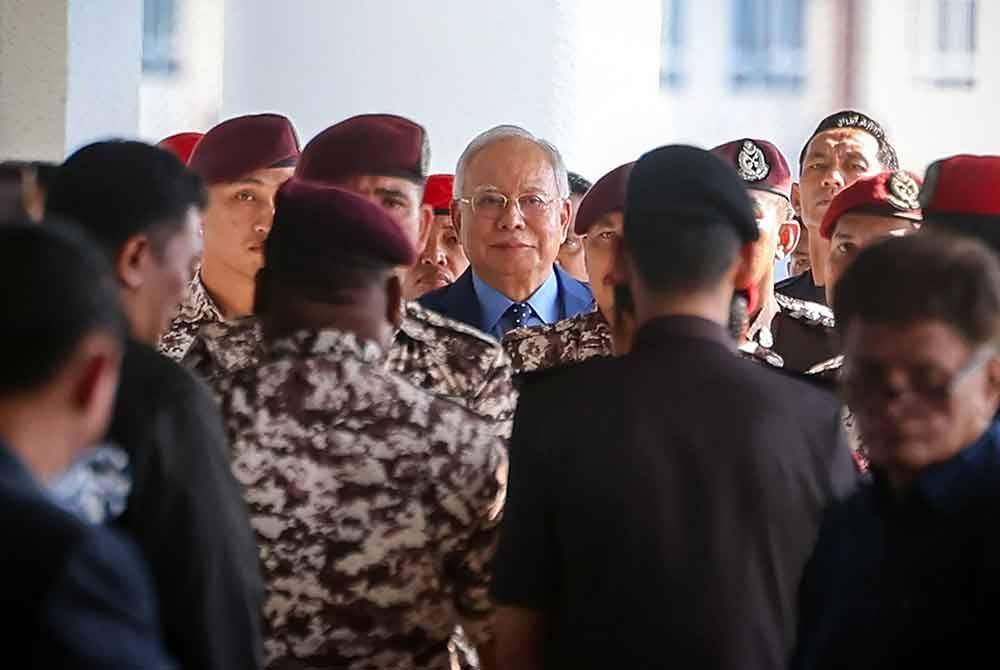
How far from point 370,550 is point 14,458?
3.15 feet

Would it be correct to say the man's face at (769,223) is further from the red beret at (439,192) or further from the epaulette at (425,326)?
the red beret at (439,192)

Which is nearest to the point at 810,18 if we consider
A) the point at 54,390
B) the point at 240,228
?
the point at 240,228

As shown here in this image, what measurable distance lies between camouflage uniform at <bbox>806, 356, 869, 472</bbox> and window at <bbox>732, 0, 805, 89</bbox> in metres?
9.53

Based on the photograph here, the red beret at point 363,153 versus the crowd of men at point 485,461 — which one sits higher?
the red beret at point 363,153

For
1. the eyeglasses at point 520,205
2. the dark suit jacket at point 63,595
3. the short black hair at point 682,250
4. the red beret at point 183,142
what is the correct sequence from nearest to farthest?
the dark suit jacket at point 63,595, the short black hair at point 682,250, the eyeglasses at point 520,205, the red beret at point 183,142

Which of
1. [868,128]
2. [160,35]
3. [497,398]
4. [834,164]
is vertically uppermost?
[160,35]

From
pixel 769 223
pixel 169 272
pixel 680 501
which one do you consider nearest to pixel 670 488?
pixel 680 501

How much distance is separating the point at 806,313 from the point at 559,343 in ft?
2.25

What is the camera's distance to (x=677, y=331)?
2668 millimetres

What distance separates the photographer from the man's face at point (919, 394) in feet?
7.47

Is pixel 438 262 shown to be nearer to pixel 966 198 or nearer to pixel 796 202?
pixel 796 202

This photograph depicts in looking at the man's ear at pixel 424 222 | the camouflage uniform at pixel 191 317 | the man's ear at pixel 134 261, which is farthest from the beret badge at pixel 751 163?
the man's ear at pixel 134 261

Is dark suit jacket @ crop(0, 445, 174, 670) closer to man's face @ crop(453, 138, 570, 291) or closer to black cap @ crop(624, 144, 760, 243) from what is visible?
black cap @ crop(624, 144, 760, 243)

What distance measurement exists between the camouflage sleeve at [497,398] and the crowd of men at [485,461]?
16.6 inches
